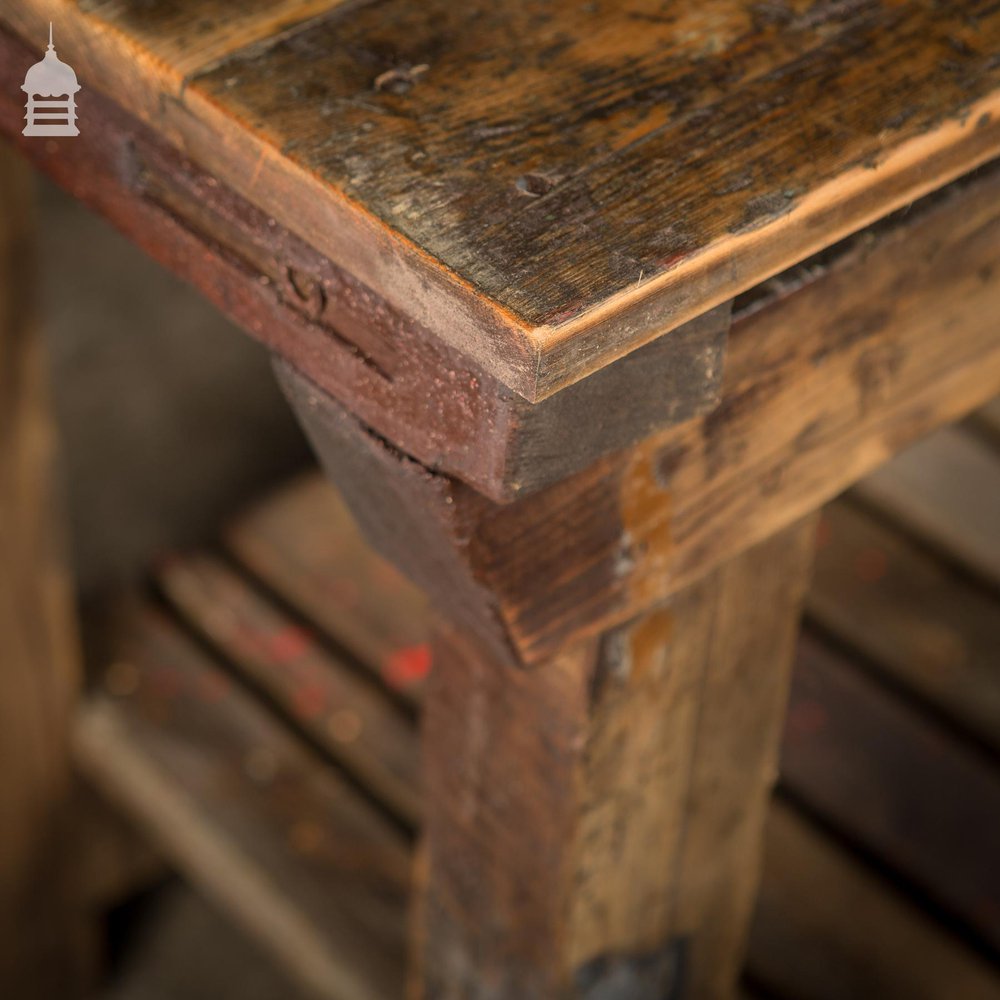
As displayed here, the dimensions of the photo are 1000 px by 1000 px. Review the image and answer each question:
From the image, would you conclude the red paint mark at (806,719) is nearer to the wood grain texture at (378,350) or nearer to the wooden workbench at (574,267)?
the wooden workbench at (574,267)

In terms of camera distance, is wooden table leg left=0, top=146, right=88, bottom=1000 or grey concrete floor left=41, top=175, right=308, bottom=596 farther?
grey concrete floor left=41, top=175, right=308, bottom=596

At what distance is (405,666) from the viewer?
1.90 metres

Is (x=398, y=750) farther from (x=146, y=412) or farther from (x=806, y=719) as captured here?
(x=146, y=412)

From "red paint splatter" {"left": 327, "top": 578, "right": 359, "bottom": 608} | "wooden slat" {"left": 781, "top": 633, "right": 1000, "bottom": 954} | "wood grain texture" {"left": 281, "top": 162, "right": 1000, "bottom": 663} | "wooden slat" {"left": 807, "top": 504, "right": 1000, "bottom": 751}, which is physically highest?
"wood grain texture" {"left": 281, "top": 162, "right": 1000, "bottom": 663}

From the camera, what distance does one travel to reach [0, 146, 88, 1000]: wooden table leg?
5.04 ft

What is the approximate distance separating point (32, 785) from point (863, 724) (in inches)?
35.3

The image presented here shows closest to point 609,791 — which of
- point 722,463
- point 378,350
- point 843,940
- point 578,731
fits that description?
point 578,731

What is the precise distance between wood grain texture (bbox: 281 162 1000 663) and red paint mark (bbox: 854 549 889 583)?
1.01m

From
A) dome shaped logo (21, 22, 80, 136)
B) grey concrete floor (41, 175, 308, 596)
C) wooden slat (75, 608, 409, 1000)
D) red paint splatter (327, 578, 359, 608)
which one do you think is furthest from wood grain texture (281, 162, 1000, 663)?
grey concrete floor (41, 175, 308, 596)

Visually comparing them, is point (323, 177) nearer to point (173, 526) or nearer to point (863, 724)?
point (863, 724)

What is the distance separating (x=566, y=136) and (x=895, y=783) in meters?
1.15

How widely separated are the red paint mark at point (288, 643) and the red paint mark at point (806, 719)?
1.84 feet

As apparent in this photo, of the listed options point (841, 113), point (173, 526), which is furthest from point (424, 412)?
point (173, 526)

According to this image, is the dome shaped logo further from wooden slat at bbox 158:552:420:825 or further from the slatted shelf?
wooden slat at bbox 158:552:420:825
